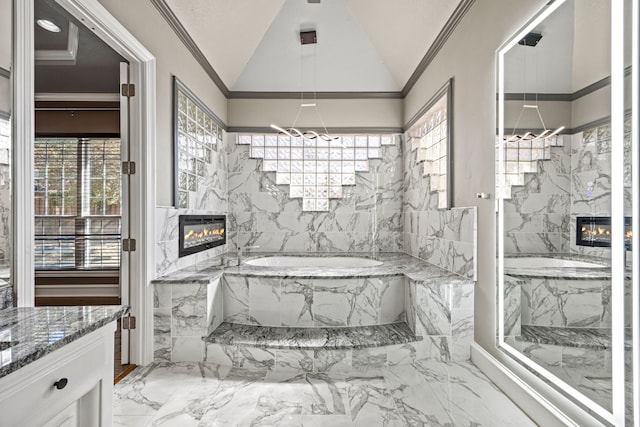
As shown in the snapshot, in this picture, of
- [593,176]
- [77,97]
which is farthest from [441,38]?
[77,97]

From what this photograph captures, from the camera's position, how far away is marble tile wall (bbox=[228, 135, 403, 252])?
182 inches

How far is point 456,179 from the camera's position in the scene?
2988mm

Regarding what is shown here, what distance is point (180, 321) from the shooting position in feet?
8.54

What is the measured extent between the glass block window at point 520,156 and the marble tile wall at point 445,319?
79 centimetres

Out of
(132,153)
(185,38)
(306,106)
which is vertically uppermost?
(185,38)

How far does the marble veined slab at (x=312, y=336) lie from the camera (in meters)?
2.55

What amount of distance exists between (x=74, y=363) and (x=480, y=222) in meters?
2.40

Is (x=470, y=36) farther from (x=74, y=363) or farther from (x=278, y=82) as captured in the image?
(x=74, y=363)

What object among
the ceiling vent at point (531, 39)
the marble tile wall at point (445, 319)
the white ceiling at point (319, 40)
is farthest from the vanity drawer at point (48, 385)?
the white ceiling at point (319, 40)

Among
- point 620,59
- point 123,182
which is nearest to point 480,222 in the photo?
point 620,59

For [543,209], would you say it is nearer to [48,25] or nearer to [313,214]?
[313,214]

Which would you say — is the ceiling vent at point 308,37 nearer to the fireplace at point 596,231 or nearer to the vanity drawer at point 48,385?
the fireplace at point 596,231

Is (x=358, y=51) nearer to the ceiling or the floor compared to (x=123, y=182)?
nearer to the ceiling

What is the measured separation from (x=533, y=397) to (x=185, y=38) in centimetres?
362
